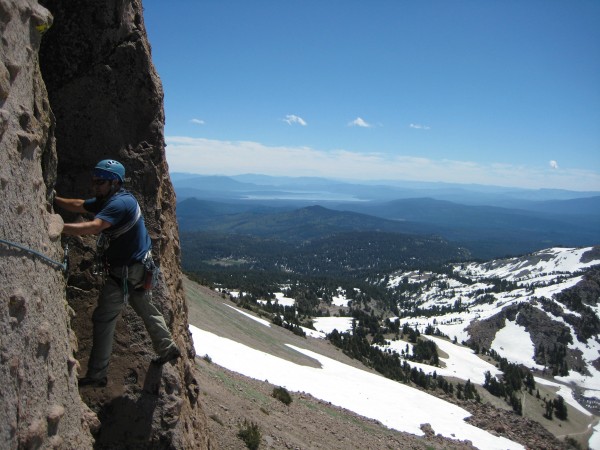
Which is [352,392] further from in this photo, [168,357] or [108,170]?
[108,170]

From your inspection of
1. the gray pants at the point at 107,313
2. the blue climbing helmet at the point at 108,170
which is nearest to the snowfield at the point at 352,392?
the gray pants at the point at 107,313

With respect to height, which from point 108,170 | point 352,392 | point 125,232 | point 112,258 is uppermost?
point 108,170

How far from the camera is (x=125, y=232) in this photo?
6.82m

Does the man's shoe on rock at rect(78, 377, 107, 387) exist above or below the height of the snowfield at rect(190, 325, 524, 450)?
above

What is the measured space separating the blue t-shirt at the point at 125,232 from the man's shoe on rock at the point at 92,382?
5.88ft

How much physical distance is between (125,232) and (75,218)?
1.51 meters

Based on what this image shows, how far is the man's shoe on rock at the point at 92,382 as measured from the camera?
6.95 metres

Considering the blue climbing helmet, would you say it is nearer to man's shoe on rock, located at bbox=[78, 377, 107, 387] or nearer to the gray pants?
the gray pants

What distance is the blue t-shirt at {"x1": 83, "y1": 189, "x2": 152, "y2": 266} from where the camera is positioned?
6629 millimetres

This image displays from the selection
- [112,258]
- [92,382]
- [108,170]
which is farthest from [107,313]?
[108,170]

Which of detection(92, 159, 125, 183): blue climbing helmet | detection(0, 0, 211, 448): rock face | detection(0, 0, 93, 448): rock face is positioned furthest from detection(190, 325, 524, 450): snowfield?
detection(0, 0, 93, 448): rock face

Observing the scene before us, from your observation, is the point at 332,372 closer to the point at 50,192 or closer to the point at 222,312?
the point at 222,312

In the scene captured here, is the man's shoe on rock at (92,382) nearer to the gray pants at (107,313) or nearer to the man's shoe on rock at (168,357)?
the gray pants at (107,313)

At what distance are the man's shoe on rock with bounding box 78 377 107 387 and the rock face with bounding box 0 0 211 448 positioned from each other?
16 cm
